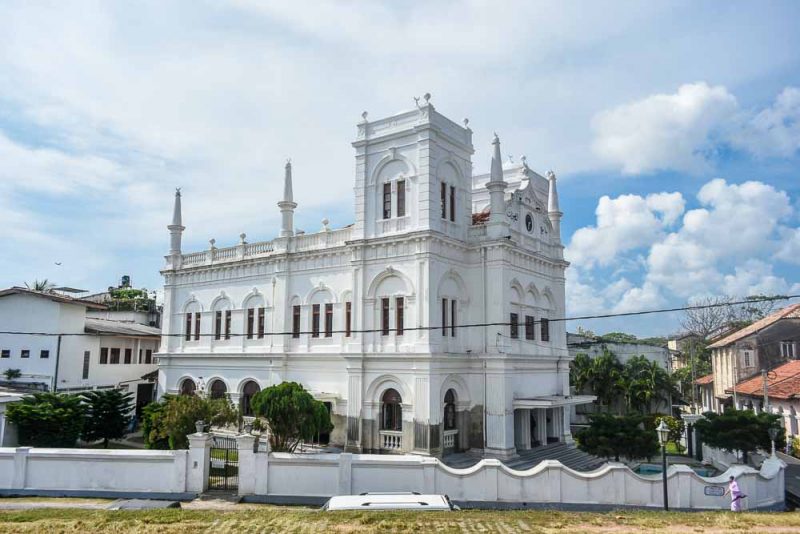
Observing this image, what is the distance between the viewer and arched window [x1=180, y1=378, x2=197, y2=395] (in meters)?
35.0

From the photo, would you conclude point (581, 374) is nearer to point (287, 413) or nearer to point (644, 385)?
point (644, 385)

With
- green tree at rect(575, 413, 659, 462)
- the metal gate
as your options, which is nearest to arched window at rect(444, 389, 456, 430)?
green tree at rect(575, 413, 659, 462)

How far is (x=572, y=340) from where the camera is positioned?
53750 mm

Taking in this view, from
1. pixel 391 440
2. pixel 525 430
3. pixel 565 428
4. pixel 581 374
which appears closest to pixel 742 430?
pixel 525 430

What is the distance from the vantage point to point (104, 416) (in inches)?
1117

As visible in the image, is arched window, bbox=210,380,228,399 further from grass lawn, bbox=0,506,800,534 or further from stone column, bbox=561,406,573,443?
grass lawn, bbox=0,506,800,534

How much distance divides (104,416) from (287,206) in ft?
42.1

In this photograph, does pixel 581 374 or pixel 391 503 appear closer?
pixel 391 503

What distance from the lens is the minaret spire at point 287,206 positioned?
31516 mm

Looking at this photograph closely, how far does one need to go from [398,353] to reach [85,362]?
21.2m

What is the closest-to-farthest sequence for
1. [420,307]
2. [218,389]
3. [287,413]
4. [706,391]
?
1. [287,413]
2. [420,307]
3. [218,389]
4. [706,391]

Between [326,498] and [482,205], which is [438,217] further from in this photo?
[326,498]

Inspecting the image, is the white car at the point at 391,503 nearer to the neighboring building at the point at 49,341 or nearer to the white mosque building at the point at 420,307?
the white mosque building at the point at 420,307

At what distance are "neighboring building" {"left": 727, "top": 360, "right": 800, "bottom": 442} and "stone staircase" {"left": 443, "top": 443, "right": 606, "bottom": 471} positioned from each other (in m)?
8.69
